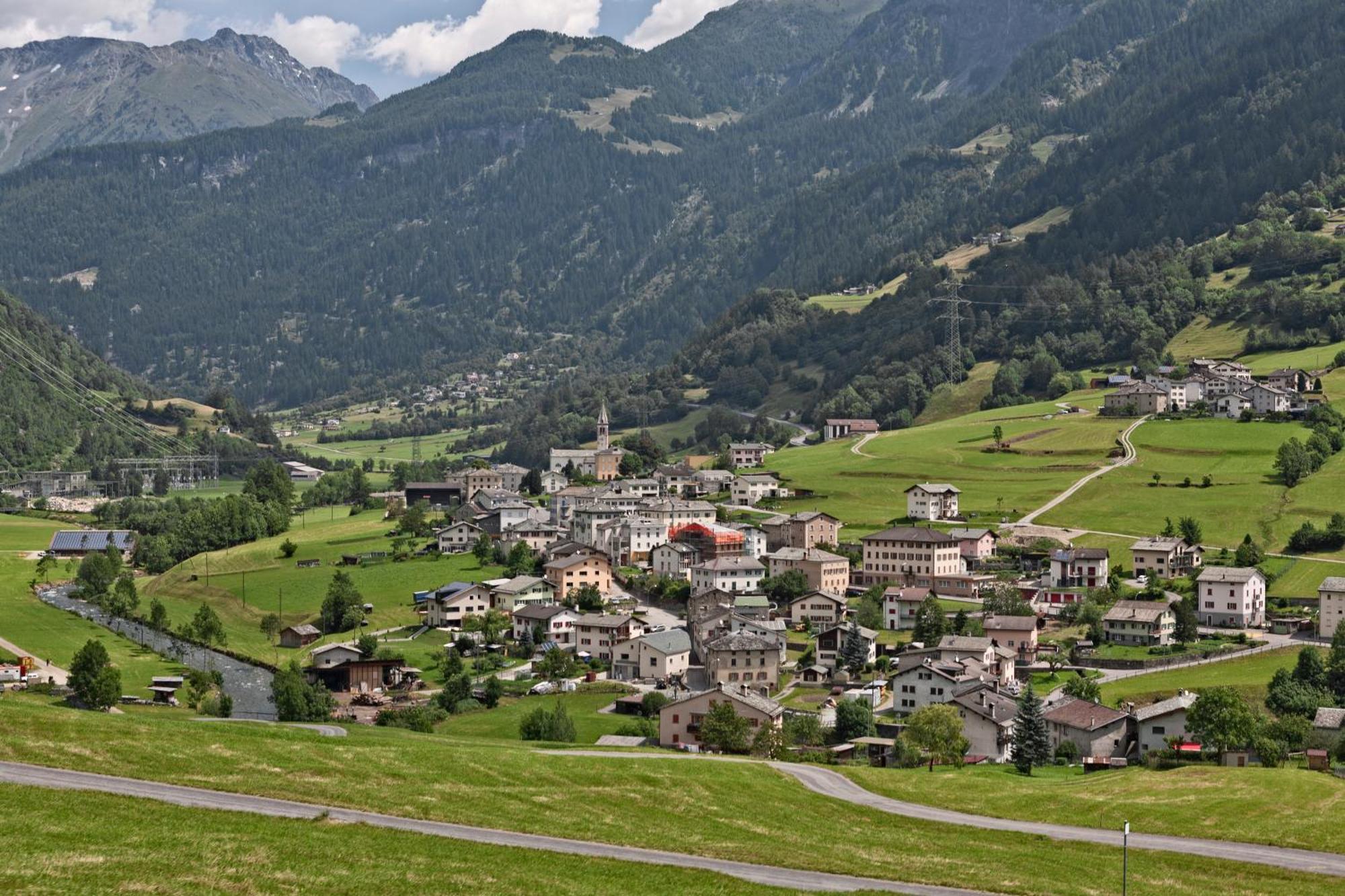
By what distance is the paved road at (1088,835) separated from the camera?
134 feet

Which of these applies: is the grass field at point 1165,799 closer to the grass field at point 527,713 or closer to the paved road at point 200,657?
the grass field at point 527,713

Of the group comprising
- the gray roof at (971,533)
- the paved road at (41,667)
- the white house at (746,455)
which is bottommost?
the paved road at (41,667)

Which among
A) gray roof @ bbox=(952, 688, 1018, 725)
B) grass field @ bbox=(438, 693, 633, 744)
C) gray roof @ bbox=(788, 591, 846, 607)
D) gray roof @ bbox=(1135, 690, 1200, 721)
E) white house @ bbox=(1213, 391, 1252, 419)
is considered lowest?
grass field @ bbox=(438, 693, 633, 744)

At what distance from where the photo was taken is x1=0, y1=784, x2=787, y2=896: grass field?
30.5 metres

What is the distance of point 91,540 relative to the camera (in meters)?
145

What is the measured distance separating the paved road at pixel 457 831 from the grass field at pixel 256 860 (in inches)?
25.9

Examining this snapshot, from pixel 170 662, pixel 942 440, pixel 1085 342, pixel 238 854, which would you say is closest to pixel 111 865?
pixel 238 854

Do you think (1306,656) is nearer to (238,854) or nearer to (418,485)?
(238,854)

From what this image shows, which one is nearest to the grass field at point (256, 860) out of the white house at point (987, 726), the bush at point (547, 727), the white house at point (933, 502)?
the bush at point (547, 727)

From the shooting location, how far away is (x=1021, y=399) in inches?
6905

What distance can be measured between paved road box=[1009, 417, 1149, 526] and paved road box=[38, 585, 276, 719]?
52.2 meters

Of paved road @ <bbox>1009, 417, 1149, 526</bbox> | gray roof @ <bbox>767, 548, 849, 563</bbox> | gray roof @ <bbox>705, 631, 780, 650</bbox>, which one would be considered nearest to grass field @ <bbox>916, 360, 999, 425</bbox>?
paved road @ <bbox>1009, 417, 1149, 526</bbox>

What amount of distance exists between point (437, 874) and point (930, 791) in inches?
874

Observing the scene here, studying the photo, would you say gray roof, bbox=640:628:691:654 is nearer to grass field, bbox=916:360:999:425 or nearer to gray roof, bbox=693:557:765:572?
gray roof, bbox=693:557:765:572
